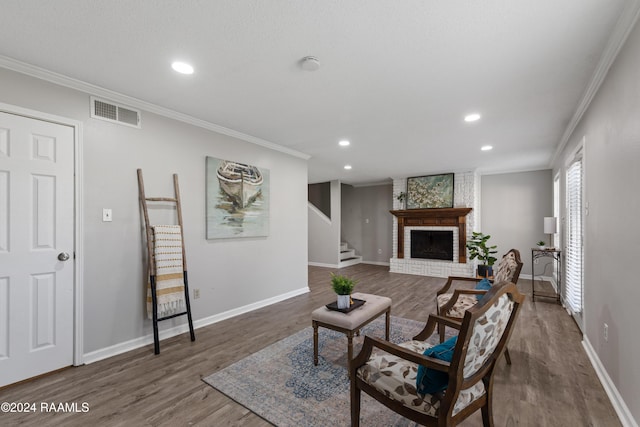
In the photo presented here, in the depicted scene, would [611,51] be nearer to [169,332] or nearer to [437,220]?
[169,332]

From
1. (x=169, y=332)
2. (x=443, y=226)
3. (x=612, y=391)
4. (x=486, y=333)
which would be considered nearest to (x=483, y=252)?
(x=443, y=226)

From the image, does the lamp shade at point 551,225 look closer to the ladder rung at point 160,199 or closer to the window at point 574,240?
the window at point 574,240

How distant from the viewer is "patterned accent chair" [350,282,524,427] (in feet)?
4.08

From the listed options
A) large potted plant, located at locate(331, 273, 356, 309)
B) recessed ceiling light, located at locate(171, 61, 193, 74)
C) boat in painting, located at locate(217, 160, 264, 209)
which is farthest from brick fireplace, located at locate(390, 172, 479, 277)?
recessed ceiling light, located at locate(171, 61, 193, 74)

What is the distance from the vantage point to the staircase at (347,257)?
8.18 m

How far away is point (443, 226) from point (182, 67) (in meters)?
6.24

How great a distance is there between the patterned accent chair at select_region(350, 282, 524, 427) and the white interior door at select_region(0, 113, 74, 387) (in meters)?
2.56

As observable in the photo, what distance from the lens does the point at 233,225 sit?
12.8ft

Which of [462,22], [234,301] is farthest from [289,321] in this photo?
[462,22]

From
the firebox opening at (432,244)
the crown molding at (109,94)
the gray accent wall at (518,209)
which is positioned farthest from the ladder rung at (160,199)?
the gray accent wall at (518,209)

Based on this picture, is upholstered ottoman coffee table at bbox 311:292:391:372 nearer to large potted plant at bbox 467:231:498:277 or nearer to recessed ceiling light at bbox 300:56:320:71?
recessed ceiling light at bbox 300:56:320:71

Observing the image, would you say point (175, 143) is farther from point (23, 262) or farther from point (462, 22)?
point (462, 22)

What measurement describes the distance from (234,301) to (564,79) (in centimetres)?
421

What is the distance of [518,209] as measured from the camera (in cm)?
648
